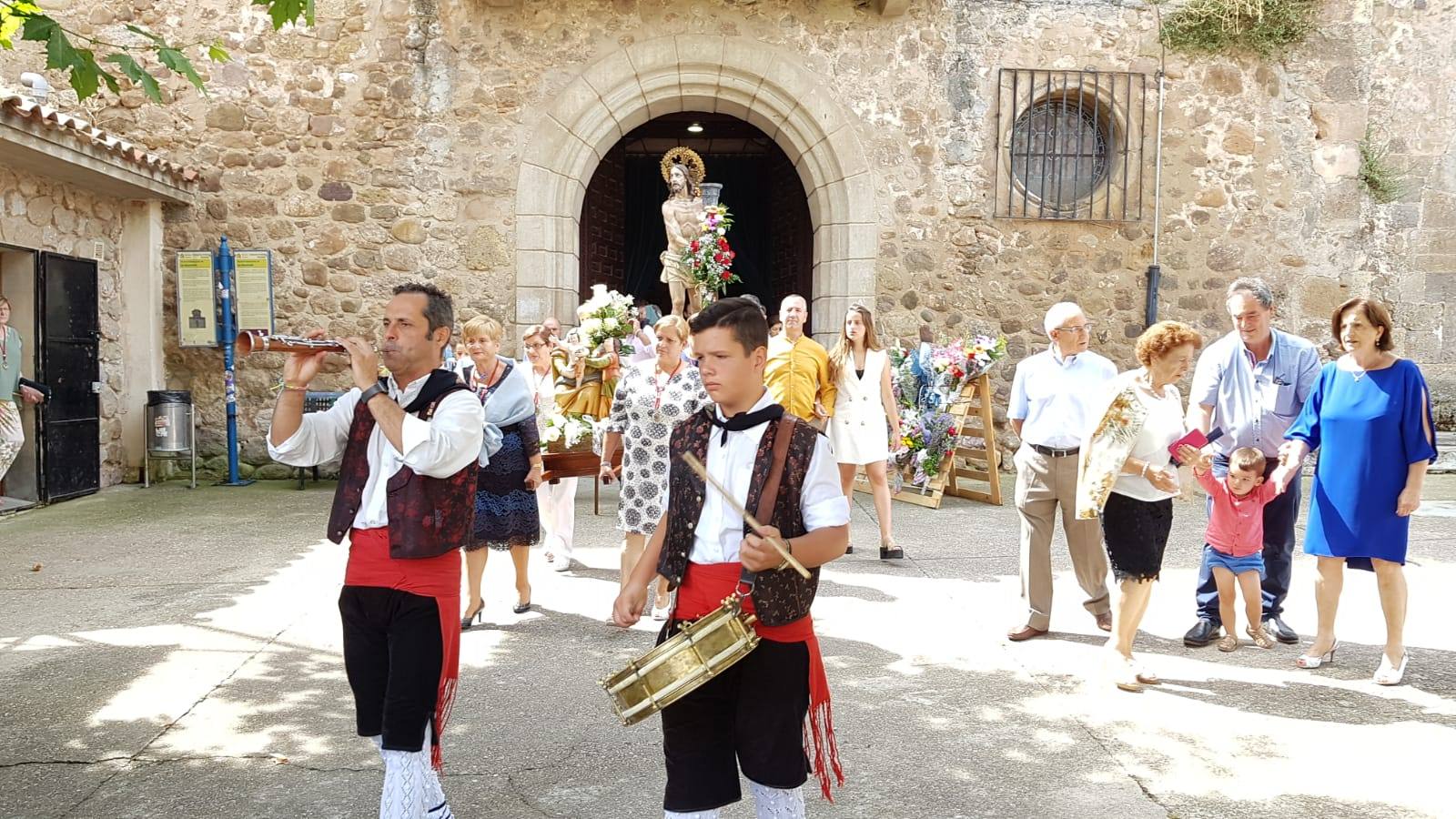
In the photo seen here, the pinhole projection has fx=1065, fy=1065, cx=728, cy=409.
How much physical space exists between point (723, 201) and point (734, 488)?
1440 centimetres

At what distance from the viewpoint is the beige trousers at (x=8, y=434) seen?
8164 mm

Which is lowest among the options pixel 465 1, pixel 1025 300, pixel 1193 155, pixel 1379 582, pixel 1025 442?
pixel 1379 582

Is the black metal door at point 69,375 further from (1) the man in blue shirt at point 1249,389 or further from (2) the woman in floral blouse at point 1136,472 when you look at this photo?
(1) the man in blue shirt at point 1249,389

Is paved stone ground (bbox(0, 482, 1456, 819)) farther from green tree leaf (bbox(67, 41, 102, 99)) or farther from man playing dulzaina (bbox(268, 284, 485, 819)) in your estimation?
green tree leaf (bbox(67, 41, 102, 99))

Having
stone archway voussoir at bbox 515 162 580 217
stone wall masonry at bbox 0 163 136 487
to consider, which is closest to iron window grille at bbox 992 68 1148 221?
stone archway voussoir at bbox 515 162 580 217

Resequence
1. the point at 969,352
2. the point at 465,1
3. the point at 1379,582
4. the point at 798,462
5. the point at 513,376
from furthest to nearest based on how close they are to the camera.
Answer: the point at 465,1 < the point at 969,352 < the point at 513,376 < the point at 1379,582 < the point at 798,462

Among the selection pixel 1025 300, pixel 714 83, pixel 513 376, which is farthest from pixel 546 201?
pixel 513 376

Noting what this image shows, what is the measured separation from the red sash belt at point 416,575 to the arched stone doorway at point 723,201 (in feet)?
36.1

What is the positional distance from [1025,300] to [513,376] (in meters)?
7.08

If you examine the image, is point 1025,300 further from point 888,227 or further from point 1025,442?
point 1025,442

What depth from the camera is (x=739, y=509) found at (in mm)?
2447

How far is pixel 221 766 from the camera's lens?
3.56 m

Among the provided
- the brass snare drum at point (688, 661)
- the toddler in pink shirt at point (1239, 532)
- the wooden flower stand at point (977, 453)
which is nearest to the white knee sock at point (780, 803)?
the brass snare drum at point (688, 661)

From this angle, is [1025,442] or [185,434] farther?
[185,434]
